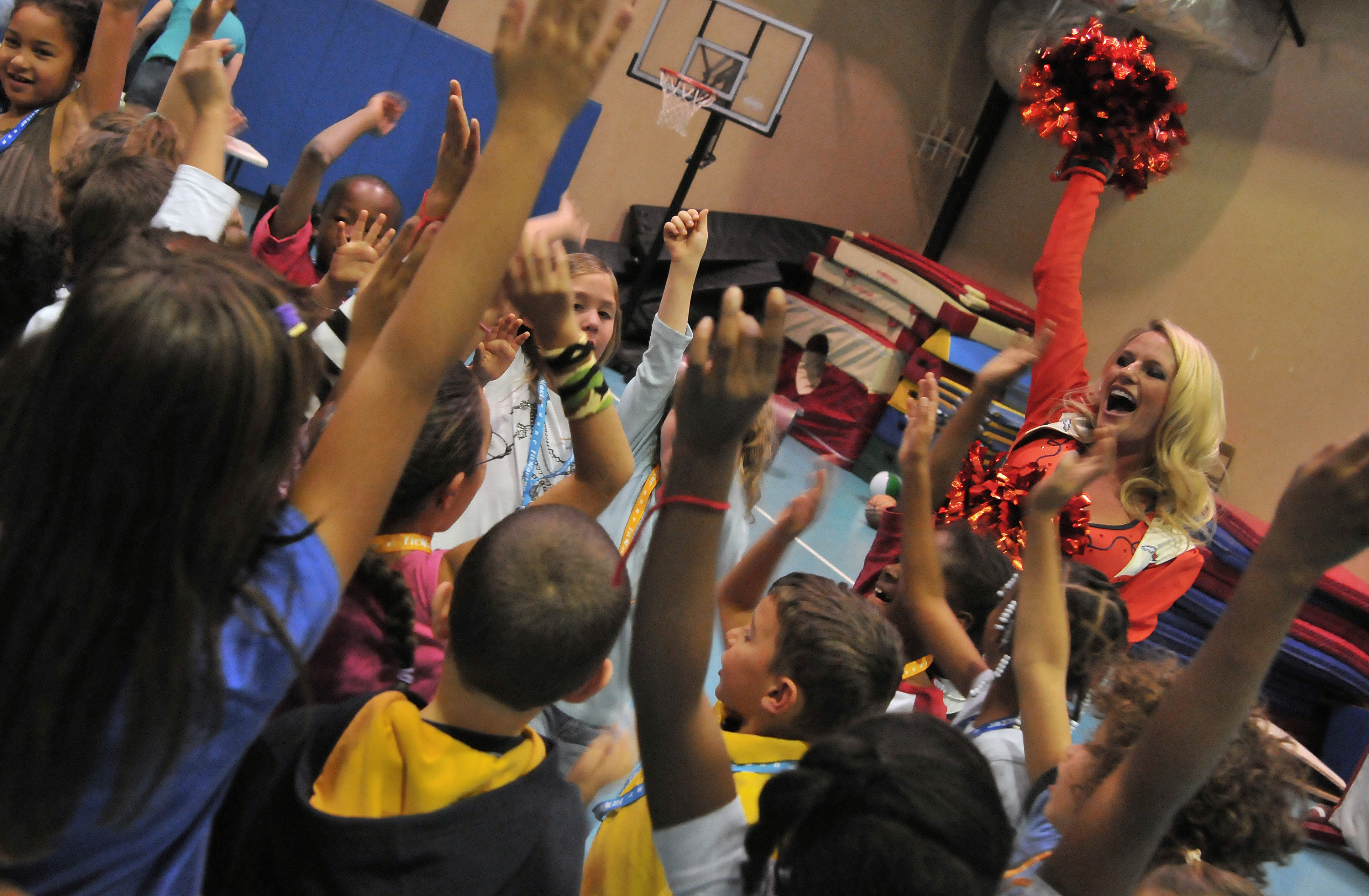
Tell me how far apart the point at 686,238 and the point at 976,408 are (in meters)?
0.62

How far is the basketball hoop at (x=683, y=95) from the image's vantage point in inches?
261

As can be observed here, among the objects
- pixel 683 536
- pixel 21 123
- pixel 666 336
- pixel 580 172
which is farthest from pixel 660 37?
pixel 683 536

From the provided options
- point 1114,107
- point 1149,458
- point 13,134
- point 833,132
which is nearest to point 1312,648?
point 1149,458

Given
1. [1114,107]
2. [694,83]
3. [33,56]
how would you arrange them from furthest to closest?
1. [694,83]
2. [1114,107]
3. [33,56]

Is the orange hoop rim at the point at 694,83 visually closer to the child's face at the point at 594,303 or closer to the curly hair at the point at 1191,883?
the child's face at the point at 594,303

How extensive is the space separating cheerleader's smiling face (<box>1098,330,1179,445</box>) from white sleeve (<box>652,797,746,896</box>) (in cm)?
183

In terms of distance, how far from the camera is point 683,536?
2.97ft

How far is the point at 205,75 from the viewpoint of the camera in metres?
1.49

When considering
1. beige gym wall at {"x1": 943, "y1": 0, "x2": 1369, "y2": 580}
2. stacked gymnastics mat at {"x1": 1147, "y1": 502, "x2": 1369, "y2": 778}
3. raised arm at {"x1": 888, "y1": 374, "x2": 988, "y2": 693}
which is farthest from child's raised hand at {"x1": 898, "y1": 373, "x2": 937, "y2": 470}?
beige gym wall at {"x1": 943, "y1": 0, "x2": 1369, "y2": 580}

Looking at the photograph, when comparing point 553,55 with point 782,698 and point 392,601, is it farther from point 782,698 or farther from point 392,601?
point 782,698

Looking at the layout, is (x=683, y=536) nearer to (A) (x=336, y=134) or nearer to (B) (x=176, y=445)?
(B) (x=176, y=445)

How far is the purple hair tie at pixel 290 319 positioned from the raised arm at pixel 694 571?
321 mm

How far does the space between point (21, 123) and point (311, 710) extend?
2.06m

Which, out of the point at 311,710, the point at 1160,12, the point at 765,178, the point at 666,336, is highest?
the point at 1160,12
